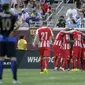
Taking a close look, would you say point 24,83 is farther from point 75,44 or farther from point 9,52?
point 75,44

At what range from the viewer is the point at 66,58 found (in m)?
22.9

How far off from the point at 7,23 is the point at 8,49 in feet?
2.54

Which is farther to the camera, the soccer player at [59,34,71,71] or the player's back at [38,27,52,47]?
the soccer player at [59,34,71,71]

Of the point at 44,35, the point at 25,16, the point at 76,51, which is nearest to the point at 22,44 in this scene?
the point at 25,16

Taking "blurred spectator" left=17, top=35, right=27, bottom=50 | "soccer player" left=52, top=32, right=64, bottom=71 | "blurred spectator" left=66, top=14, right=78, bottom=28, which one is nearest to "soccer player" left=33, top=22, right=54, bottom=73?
"soccer player" left=52, top=32, right=64, bottom=71

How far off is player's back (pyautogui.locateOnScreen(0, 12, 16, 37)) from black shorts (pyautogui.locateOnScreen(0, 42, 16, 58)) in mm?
281

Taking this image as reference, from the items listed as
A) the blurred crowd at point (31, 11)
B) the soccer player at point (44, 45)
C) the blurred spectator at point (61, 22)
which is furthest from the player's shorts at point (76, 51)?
the blurred crowd at point (31, 11)

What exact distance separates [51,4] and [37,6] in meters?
2.06

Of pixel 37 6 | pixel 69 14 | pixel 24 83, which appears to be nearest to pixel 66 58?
pixel 69 14

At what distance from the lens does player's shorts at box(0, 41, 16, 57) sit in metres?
14.7

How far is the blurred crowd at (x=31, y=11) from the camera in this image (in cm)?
3025

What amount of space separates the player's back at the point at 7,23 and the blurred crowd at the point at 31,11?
1481cm

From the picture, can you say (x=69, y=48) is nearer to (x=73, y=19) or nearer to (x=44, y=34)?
(x=44, y=34)

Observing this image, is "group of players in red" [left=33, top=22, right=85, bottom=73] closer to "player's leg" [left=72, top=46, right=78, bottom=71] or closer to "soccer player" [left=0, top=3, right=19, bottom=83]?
"player's leg" [left=72, top=46, right=78, bottom=71]
